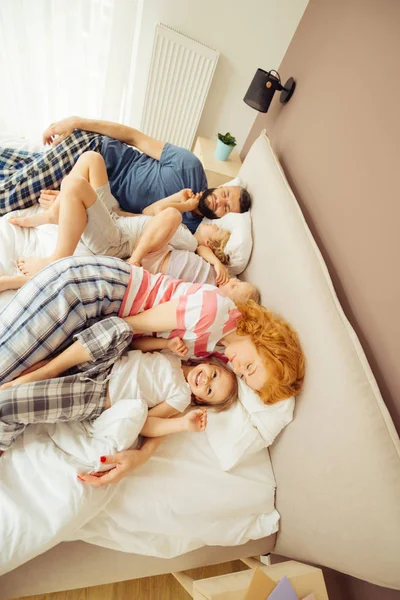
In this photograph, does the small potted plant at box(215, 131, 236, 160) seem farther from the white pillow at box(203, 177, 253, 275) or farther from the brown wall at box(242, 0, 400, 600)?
the white pillow at box(203, 177, 253, 275)

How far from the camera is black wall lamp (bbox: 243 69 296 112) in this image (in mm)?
1961

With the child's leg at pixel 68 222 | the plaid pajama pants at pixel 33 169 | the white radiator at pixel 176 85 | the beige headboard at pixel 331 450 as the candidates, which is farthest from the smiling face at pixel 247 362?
the white radiator at pixel 176 85

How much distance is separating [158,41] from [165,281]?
2.00 m

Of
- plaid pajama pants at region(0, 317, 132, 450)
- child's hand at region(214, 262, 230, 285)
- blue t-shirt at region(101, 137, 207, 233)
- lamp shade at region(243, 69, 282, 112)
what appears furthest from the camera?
lamp shade at region(243, 69, 282, 112)

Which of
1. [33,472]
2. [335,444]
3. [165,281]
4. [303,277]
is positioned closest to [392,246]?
[303,277]

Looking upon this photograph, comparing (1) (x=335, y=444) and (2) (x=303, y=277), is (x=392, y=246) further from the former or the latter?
(1) (x=335, y=444)

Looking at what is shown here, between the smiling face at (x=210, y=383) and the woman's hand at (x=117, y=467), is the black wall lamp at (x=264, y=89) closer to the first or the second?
the smiling face at (x=210, y=383)

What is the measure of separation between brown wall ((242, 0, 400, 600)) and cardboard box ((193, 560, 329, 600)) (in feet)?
0.68

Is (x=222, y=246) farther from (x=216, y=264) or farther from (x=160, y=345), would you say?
(x=160, y=345)

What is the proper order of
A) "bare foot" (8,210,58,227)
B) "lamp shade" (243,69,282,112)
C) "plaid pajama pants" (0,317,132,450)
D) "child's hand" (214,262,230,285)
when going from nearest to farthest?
"plaid pajama pants" (0,317,132,450), "bare foot" (8,210,58,227), "child's hand" (214,262,230,285), "lamp shade" (243,69,282,112)

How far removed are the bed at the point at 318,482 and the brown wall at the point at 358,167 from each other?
0.38ft

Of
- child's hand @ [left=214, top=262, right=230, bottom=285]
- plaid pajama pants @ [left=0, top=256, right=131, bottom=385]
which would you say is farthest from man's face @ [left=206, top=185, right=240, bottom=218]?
plaid pajama pants @ [left=0, top=256, right=131, bottom=385]

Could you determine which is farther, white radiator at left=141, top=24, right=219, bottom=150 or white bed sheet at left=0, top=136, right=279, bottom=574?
white radiator at left=141, top=24, right=219, bottom=150

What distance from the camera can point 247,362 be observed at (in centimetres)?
119
